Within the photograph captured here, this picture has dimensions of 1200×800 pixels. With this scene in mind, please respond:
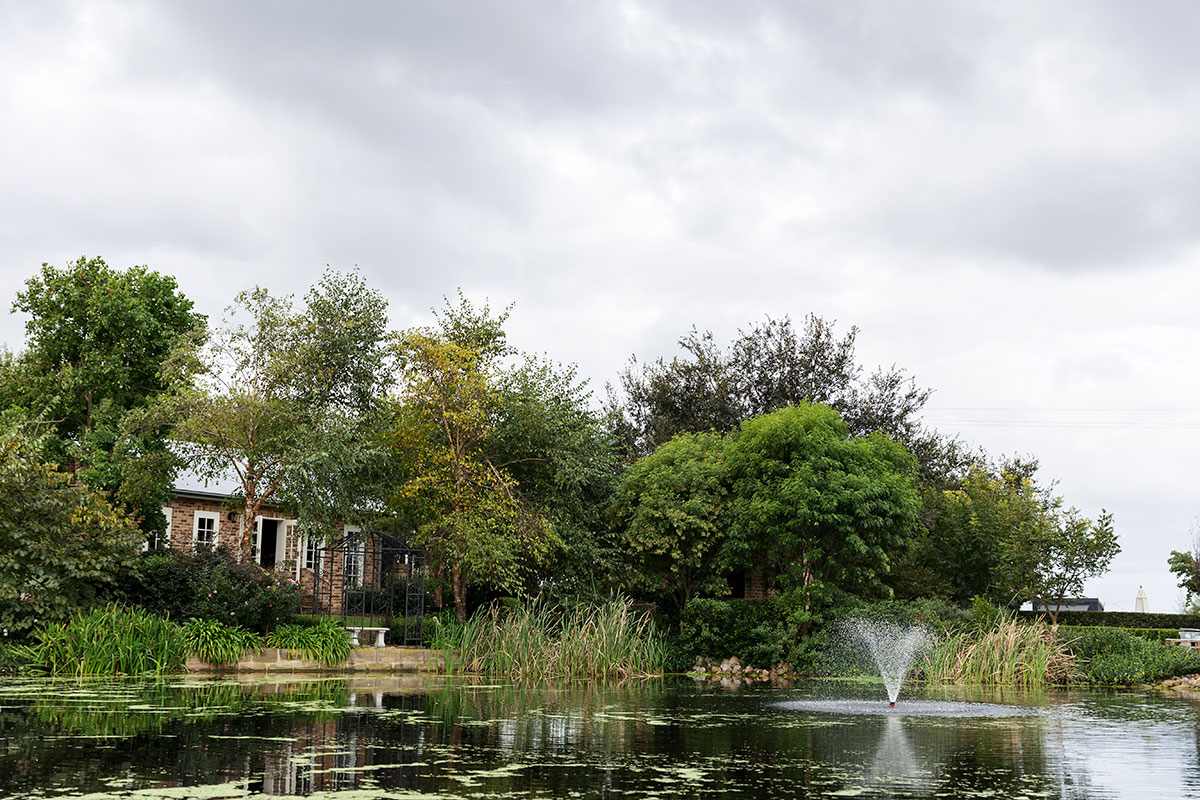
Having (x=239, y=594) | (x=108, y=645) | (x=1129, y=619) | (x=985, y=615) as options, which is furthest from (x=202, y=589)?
(x=1129, y=619)

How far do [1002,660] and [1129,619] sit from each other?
1216 centimetres

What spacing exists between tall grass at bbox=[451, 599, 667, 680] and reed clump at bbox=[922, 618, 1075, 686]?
608cm

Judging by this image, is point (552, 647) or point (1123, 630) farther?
point (1123, 630)

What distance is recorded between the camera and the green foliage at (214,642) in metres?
19.0

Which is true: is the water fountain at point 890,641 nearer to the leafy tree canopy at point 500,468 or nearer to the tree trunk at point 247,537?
the leafy tree canopy at point 500,468

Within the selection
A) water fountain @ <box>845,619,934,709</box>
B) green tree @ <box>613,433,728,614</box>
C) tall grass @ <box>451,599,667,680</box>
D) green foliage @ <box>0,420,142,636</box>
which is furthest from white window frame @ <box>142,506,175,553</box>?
water fountain @ <box>845,619,934,709</box>

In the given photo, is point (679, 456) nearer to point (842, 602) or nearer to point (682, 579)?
point (682, 579)

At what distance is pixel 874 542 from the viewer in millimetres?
24812

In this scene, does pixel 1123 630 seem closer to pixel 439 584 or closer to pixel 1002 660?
pixel 1002 660

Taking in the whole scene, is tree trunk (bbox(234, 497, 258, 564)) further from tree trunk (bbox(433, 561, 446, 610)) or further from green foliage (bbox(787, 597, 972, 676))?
green foliage (bbox(787, 597, 972, 676))

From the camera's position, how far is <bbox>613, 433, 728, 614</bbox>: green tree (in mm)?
25312

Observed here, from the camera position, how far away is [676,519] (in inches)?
986

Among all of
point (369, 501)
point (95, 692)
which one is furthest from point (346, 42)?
point (369, 501)

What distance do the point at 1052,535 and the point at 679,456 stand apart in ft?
31.9
